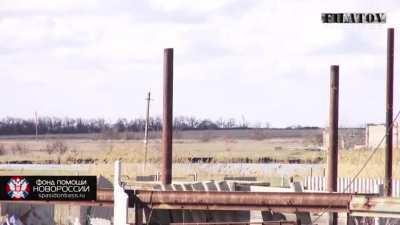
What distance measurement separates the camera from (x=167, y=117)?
31125 mm

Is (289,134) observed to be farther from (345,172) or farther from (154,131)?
(345,172)

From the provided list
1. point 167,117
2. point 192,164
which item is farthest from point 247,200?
point 192,164

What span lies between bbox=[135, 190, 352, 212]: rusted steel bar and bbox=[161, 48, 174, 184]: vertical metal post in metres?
6.16

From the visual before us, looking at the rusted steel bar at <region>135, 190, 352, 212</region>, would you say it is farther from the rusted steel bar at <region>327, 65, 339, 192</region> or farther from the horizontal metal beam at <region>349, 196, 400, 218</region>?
the rusted steel bar at <region>327, 65, 339, 192</region>

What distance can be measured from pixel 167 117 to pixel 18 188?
22.8 feet

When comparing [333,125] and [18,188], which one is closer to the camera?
[18,188]

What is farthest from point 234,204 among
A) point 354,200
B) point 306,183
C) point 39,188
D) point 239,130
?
point 239,130

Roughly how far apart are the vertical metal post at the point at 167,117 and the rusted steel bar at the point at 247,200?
6162mm

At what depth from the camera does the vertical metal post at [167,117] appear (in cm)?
3083

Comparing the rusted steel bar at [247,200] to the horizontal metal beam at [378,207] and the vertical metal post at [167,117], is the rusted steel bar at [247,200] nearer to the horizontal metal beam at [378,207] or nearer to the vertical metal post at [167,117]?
the horizontal metal beam at [378,207]

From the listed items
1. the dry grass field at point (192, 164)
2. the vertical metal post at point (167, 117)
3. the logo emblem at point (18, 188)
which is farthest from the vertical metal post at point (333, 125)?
the logo emblem at point (18, 188)

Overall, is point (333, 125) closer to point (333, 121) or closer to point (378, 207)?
point (333, 121)

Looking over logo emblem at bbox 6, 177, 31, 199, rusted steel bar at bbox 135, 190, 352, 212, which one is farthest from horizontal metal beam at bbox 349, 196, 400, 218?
logo emblem at bbox 6, 177, 31, 199

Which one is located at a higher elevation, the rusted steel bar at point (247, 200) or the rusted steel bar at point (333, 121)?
the rusted steel bar at point (333, 121)
